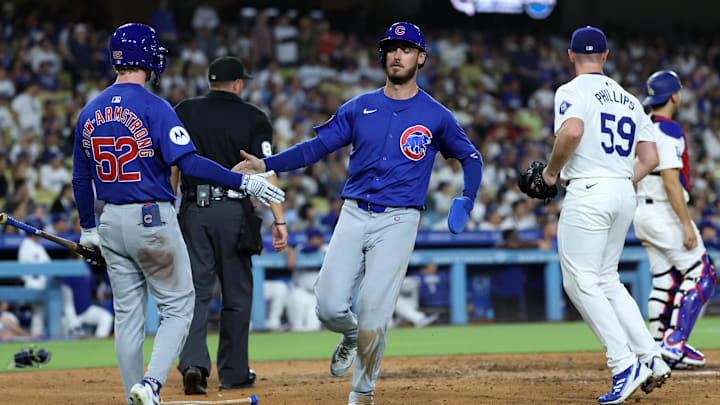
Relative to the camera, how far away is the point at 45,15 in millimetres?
19172

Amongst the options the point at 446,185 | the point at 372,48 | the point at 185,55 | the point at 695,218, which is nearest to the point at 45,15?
the point at 185,55

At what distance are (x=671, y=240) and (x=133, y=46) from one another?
14.9ft

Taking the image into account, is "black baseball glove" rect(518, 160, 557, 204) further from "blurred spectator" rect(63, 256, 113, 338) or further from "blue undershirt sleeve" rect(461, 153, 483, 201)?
"blurred spectator" rect(63, 256, 113, 338)

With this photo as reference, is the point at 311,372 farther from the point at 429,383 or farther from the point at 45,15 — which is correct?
the point at 45,15

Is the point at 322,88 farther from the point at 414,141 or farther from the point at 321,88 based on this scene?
the point at 414,141

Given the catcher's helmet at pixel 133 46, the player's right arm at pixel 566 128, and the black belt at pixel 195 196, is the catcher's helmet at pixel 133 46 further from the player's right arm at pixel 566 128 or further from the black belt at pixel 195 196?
the player's right arm at pixel 566 128


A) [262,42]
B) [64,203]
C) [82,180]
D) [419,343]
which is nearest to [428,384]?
[82,180]

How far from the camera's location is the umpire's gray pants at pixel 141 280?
16.0ft

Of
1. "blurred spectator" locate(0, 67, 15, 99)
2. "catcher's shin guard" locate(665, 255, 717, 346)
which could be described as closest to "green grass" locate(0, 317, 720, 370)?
"catcher's shin guard" locate(665, 255, 717, 346)

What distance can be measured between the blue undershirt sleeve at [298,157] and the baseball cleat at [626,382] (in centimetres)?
222

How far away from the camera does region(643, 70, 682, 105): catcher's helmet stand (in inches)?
286

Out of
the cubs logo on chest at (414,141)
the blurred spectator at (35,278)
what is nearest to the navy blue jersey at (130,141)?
the cubs logo on chest at (414,141)

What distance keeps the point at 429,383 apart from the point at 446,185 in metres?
9.84

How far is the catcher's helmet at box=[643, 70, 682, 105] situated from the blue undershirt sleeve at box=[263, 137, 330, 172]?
3.31m
